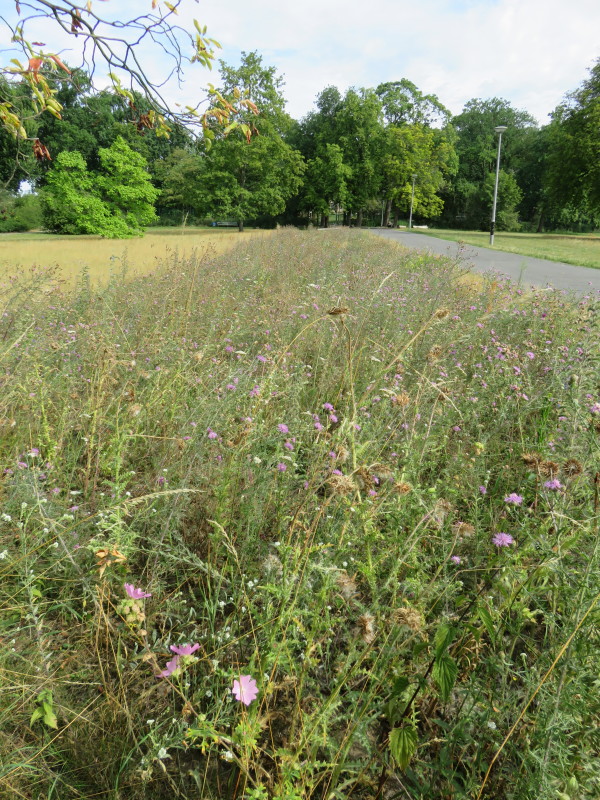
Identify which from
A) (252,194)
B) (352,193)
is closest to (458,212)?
(352,193)

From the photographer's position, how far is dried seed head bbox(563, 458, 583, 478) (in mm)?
1619

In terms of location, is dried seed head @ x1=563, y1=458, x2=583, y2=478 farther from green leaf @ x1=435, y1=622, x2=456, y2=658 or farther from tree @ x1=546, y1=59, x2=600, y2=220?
tree @ x1=546, y1=59, x2=600, y2=220

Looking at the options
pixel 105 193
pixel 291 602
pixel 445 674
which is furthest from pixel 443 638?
pixel 105 193

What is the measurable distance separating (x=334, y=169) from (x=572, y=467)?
57.4m

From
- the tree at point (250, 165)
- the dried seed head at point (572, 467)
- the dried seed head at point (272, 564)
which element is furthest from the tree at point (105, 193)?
the dried seed head at point (572, 467)

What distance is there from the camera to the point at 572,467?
1.59m

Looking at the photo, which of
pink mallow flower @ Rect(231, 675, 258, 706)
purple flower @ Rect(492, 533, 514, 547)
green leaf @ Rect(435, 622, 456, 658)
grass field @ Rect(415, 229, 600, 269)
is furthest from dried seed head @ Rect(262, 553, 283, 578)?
grass field @ Rect(415, 229, 600, 269)

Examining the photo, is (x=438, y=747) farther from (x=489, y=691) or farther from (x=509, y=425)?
(x=509, y=425)

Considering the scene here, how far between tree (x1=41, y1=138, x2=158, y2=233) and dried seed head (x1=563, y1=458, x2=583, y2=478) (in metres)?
37.3

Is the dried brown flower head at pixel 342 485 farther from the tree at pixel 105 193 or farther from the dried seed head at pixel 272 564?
the tree at pixel 105 193

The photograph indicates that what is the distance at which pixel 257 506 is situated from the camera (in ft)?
7.04

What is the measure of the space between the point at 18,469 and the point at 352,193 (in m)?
61.3

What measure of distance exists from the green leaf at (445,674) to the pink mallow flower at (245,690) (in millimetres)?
486

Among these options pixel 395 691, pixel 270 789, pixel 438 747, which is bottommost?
pixel 438 747
